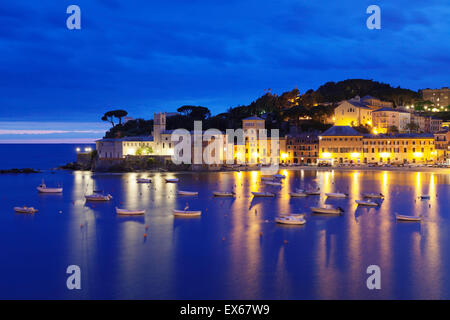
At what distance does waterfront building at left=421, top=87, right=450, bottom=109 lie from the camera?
444 ft

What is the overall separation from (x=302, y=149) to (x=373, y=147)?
42.2 ft

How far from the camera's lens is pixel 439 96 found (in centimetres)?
13675

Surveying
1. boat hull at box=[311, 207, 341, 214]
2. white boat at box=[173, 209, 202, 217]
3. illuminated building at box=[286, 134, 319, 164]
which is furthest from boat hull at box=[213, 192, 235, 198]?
illuminated building at box=[286, 134, 319, 164]

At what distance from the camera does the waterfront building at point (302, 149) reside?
271 feet

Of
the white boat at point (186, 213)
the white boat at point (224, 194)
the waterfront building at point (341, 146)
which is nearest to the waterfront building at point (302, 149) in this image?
the waterfront building at point (341, 146)

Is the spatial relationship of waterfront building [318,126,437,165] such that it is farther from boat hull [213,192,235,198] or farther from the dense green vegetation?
boat hull [213,192,235,198]

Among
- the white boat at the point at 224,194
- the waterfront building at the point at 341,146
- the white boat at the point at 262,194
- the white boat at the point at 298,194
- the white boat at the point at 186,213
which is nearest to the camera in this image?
the white boat at the point at 186,213

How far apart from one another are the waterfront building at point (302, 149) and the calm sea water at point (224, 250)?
41982 millimetres

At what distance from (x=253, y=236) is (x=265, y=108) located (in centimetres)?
8293

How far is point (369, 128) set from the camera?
89375 mm

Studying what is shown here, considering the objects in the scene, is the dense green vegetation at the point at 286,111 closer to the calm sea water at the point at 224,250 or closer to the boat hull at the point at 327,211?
the calm sea water at the point at 224,250
